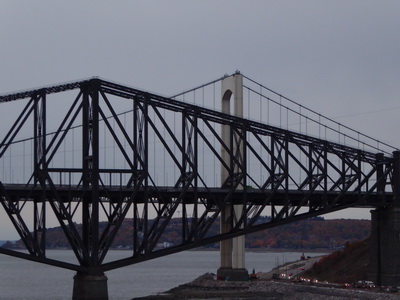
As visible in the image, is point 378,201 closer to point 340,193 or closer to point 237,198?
point 340,193

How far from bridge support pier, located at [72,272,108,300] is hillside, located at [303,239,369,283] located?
119 ft

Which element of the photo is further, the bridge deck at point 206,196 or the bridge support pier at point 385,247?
the bridge support pier at point 385,247

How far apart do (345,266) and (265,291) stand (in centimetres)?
2258

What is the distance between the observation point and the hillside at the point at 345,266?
4082 inches

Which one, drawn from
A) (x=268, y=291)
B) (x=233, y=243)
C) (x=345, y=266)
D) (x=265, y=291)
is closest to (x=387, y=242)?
(x=268, y=291)

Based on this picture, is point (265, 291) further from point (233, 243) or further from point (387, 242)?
point (387, 242)

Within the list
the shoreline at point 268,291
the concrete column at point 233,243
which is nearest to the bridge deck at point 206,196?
the shoreline at point 268,291

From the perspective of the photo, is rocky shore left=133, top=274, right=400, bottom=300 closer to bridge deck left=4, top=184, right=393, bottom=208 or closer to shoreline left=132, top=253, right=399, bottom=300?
shoreline left=132, top=253, right=399, bottom=300

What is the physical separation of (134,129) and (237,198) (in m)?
13.5

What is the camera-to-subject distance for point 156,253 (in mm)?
73688

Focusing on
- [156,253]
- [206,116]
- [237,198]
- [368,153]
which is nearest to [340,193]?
[368,153]

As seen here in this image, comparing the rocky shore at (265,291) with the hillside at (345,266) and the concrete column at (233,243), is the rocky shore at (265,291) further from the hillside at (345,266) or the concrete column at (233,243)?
the hillside at (345,266)

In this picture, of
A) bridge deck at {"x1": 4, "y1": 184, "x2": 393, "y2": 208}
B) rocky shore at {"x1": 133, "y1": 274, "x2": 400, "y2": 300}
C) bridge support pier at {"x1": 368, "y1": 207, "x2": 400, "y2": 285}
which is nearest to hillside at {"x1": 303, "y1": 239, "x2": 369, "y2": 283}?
bridge support pier at {"x1": 368, "y1": 207, "x2": 400, "y2": 285}

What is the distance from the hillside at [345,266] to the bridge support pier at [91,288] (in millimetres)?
36282
